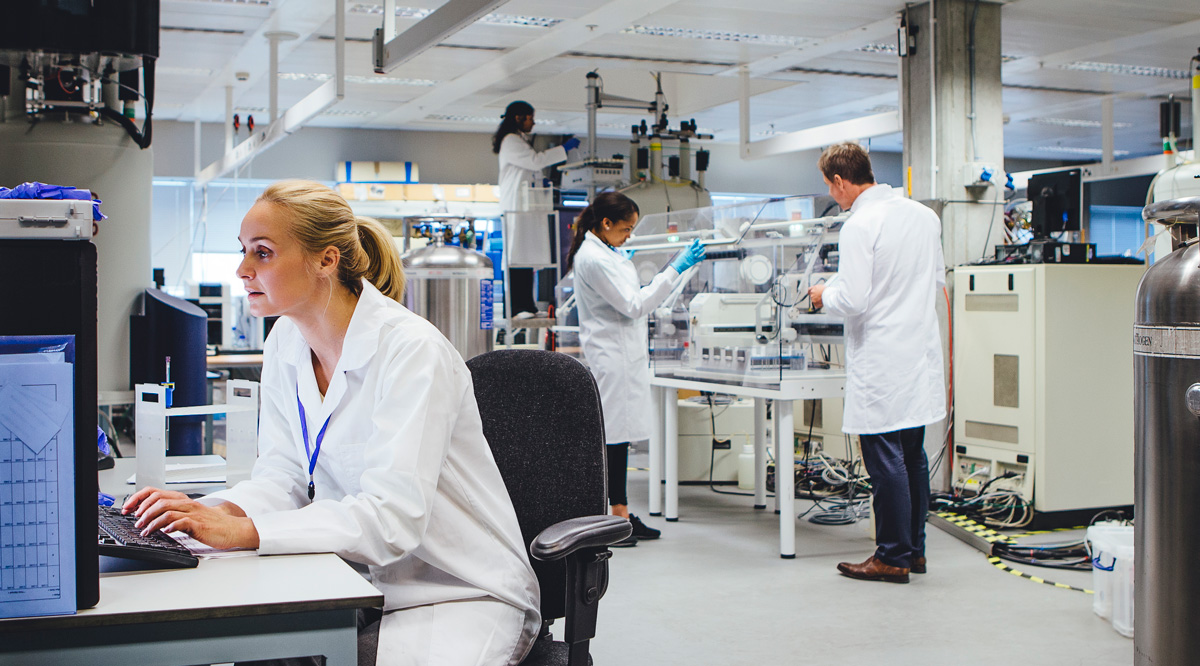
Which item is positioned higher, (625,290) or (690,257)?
(690,257)

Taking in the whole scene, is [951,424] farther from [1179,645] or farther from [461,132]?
[461,132]

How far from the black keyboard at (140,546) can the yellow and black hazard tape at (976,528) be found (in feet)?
10.3

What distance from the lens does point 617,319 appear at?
12.4 ft

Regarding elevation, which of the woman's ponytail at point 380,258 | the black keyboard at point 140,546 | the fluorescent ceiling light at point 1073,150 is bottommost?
the black keyboard at point 140,546

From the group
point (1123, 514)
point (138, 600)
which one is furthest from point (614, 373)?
point (138, 600)

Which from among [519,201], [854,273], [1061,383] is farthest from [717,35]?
[854,273]

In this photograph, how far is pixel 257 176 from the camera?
9539 millimetres

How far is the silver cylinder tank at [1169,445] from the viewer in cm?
183

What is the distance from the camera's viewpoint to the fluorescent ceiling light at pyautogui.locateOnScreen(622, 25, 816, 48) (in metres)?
6.00

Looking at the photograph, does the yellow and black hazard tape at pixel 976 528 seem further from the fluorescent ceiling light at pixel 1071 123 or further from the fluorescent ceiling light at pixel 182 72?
the fluorescent ceiling light at pixel 1071 123

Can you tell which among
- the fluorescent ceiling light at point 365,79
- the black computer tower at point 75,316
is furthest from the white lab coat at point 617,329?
the fluorescent ceiling light at point 365,79

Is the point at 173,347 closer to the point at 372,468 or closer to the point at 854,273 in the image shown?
the point at 372,468

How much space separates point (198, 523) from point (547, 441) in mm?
608

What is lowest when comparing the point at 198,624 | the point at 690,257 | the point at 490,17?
the point at 198,624
